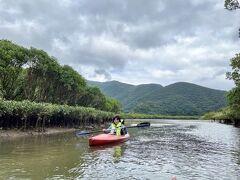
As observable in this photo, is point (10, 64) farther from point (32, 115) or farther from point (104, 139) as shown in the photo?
Answer: point (104, 139)

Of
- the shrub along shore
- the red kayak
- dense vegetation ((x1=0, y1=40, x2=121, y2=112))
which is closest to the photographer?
the red kayak

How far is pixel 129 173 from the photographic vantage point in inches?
779

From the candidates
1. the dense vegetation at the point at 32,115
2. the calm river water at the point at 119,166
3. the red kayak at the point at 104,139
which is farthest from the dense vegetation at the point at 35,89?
the calm river water at the point at 119,166

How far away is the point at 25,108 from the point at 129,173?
31.7m

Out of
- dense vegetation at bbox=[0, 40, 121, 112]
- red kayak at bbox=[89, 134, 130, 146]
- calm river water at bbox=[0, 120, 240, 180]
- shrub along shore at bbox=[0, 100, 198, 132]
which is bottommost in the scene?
calm river water at bbox=[0, 120, 240, 180]

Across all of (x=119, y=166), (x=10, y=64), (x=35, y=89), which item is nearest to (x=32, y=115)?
(x=10, y=64)

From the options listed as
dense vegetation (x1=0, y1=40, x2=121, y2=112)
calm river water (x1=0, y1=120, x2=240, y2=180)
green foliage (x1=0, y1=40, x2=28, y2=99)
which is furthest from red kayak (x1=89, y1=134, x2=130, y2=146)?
green foliage (x1=0, y1=40, x2=28, y2=99)

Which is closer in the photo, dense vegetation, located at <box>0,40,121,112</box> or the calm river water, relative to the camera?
the calm river water

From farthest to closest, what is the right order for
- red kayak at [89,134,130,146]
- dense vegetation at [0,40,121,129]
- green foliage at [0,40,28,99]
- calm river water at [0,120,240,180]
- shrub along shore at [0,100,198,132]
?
1. green foliage at [0,40,28,99]
2. dense vegetation at [0,40,121,129]
3. shrub along shore at [0,100,198,132]
4. red kayak at [89,134,130,146]
5. calm river water at [0,120,240,180]

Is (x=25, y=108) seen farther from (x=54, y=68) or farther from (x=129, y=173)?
(x=129, y=173)

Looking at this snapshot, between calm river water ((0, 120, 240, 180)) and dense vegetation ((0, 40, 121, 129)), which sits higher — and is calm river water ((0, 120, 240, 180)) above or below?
below

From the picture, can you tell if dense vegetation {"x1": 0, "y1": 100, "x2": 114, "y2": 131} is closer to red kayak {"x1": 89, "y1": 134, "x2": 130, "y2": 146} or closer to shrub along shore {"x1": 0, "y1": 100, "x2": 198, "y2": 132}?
shrub along shore {"x1": 0, "y1": 100, "x2": 198, "y2": 132}

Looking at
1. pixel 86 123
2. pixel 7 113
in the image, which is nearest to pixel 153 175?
pixel 7 113

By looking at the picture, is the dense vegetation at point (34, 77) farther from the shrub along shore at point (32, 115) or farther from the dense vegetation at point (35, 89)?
the shrub along shore at point (32, 115)
